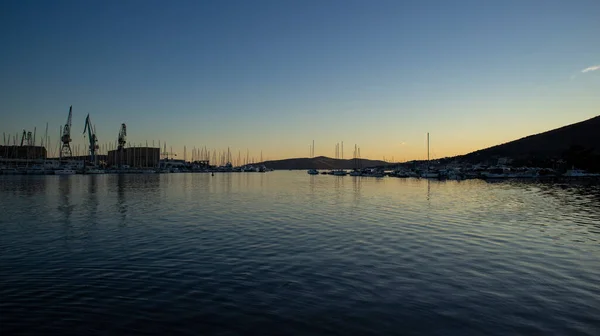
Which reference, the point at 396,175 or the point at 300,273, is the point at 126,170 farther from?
the point at 300,273

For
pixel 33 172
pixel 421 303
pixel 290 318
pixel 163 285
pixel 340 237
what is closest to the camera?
pixel 290 318

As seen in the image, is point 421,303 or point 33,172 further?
point 33,172

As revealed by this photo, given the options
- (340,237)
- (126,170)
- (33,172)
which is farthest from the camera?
(126,170)

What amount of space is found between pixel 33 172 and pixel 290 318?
17826 cm

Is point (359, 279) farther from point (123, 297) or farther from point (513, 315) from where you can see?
point (123, 297)

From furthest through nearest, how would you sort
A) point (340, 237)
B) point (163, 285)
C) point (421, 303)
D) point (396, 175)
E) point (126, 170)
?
point (126, 170), point (396, 175), point (340, 237), point (163, 285), point (421, 303)

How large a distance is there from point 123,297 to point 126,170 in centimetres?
20391

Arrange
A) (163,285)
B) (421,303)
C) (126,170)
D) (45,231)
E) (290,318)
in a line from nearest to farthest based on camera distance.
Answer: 1. (290,318)
2. (421,303)
3. (163,285)
4. (45,231)
5. (126,170)

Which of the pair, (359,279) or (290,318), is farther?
(359,279)

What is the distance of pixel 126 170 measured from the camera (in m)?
196

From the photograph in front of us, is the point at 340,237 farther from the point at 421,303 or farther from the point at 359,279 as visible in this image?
the point at 421,303

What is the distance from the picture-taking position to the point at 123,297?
1105cm

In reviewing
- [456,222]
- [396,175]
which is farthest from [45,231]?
[396,175]

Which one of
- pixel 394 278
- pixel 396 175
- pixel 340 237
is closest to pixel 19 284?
pixel 394 278
